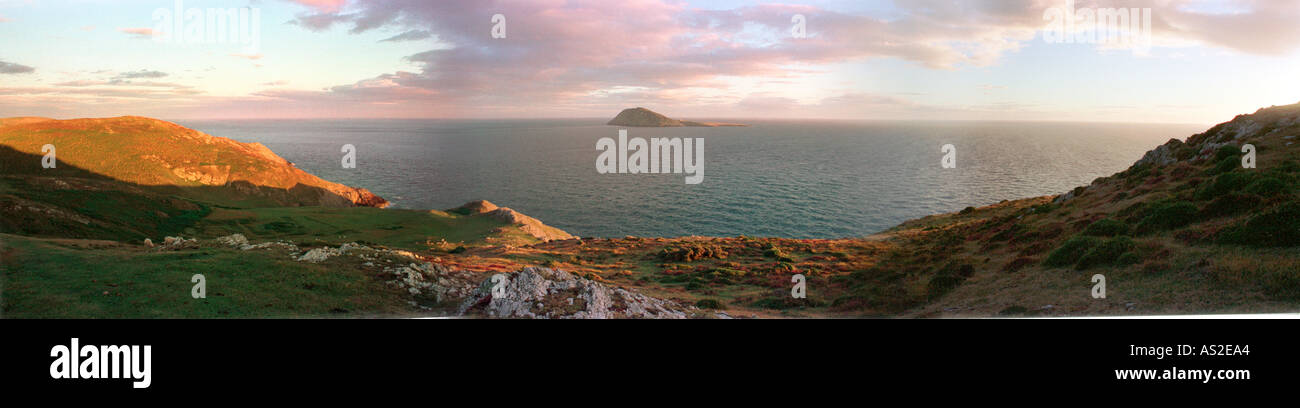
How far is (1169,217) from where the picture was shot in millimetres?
19141

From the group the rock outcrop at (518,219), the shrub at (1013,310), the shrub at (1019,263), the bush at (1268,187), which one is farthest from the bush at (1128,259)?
the rock outcrop at (518,219)

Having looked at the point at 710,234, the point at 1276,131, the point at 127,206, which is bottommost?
the point at 710,234

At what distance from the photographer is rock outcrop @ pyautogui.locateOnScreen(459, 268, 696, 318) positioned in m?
13.2

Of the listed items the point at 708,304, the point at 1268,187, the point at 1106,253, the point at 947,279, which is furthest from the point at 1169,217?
the point at 708,304

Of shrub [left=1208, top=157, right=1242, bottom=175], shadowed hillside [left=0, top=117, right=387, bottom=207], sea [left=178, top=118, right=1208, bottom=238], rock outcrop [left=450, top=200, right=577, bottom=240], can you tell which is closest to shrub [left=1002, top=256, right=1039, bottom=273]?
shrub [left=1208, top=157, right=1242, bottom=175]

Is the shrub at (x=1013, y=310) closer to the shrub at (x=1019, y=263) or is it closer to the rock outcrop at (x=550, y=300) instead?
the shrub at (x=1019, y=263)

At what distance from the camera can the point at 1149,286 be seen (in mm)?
13672

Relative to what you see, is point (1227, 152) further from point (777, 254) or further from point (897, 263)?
point (777, 254)

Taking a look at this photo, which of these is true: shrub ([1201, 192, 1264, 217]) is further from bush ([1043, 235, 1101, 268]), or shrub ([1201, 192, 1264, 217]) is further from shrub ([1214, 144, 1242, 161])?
shrub ([1214, 144, 1242, 161])

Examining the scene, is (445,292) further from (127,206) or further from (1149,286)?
(127,206)

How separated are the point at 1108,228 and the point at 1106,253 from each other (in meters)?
5.65

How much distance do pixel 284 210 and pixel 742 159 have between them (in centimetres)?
12799

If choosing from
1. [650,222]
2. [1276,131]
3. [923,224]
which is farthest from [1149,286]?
[650,222]

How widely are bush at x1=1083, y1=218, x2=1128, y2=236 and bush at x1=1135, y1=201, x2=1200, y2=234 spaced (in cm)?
69
